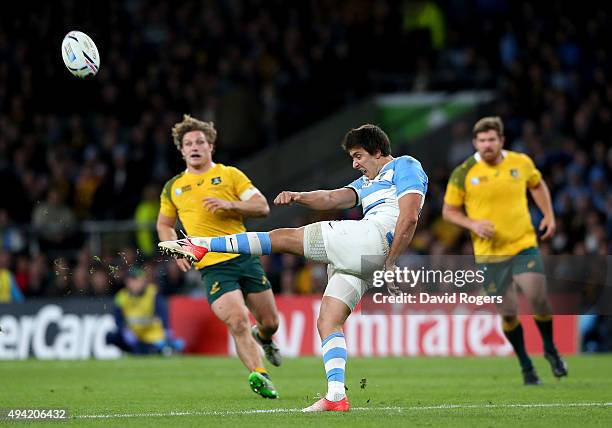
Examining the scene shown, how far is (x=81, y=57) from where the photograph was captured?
38.3 feet

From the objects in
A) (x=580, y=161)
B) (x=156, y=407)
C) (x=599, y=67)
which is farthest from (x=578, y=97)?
(x=156, y=407)

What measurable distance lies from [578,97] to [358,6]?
21.8 feet

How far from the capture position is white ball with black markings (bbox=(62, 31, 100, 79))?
1166cm

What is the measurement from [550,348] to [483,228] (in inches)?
58.6

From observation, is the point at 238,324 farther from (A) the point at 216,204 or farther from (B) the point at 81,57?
(B) the point at 81,57

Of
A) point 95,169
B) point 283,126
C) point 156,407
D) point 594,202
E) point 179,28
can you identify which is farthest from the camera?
Answer: point 179,28

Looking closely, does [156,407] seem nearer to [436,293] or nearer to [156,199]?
[436,293]

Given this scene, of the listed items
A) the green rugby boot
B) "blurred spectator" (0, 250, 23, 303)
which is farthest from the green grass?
"blurred spectator" (0, 250, 23, 303)

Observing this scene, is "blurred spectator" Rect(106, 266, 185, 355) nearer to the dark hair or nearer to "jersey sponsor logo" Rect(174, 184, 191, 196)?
"jersey sponsor logo" Rect(174, 184, 191, 196)

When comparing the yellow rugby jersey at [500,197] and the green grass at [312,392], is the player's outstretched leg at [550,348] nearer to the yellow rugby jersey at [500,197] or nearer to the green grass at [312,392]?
the green grass at [312,392]

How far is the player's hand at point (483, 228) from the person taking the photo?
13008mm

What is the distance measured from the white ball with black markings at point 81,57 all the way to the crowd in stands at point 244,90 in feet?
30.8

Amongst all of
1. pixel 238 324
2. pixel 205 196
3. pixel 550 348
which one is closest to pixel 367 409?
pixel 238 324

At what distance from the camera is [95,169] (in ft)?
80.8
